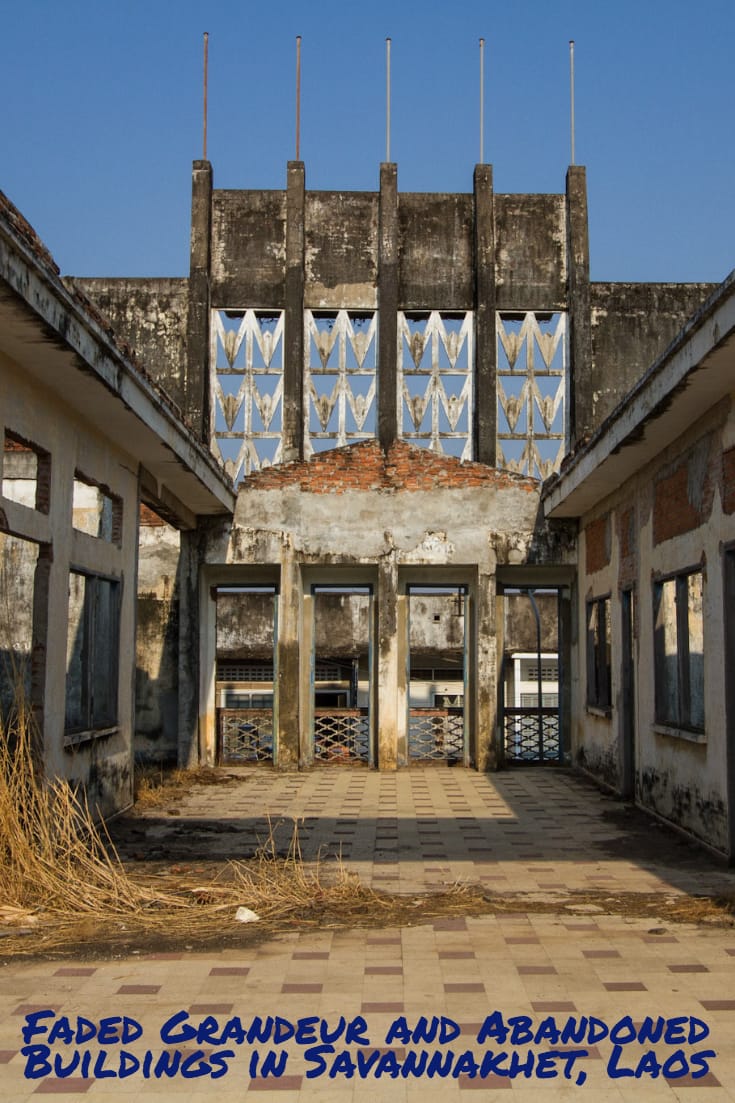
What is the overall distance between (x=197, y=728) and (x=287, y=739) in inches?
51.3

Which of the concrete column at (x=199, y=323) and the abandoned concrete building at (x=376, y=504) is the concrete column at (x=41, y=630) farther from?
the concrete column at (x=199, y=323)

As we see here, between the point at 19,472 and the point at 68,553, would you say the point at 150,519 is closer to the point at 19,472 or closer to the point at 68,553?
the point at 19,472

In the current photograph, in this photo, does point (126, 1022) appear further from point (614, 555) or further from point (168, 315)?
point (168, 315)

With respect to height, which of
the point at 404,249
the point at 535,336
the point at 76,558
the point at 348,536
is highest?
the point at 404,249

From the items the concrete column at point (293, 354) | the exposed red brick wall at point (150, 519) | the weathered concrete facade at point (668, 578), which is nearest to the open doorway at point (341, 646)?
the concrete column at point (293, 354)

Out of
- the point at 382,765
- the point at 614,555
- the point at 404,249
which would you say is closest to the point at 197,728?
the point at 382,765

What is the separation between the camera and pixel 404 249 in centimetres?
2095

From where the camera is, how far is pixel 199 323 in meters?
20.6

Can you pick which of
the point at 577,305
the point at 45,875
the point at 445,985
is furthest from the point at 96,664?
the point at 577,305

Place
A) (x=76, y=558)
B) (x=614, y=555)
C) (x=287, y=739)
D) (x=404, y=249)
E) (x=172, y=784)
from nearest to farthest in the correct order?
(x=76, y=558) < (x=614, y=555) < (x=172, y=784) < (x=287, y=739) < (x=404, y=249)

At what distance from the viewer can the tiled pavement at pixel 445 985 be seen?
383 centimetres

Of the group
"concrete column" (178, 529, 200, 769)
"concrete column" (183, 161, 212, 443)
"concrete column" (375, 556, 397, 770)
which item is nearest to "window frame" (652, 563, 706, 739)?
"concrete column" (375, 556, 397, 770)

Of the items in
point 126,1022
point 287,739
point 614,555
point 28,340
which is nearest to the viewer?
point 126,1022

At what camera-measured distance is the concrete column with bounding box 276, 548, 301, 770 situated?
15.2 meters
